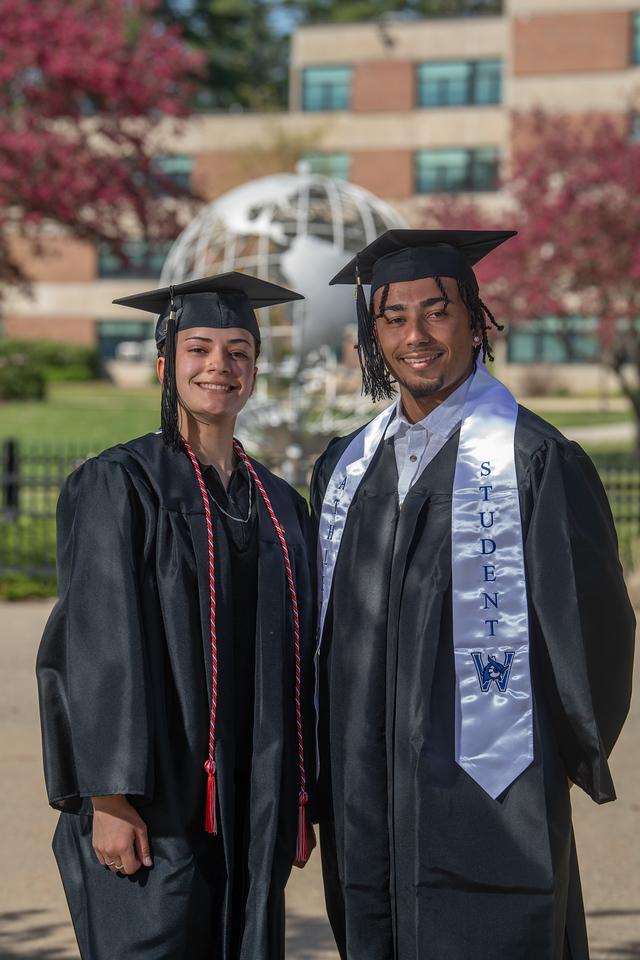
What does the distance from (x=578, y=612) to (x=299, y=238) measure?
1004 centimetres

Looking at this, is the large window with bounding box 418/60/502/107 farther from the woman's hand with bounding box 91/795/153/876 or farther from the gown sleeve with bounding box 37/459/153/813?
the woman's hand with bounding box 91/795/153/876

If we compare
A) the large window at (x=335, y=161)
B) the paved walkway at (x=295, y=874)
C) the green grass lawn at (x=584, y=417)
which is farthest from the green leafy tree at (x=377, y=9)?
the paved walkway at (x=295, y=874)

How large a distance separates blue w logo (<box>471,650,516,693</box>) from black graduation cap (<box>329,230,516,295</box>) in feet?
2.90

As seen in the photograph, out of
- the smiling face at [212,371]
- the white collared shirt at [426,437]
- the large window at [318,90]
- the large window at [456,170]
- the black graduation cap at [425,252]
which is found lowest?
the white collared shirt at [426,437]

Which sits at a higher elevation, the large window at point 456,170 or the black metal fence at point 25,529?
the large window at point 456,170

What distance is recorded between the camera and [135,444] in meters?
2.94

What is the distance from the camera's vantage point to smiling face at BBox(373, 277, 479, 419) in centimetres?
290

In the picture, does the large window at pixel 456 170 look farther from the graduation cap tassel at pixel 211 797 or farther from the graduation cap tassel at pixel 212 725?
the graduation cap tassel at pixel 211 797

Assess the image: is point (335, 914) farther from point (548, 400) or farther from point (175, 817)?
point (548, 400)

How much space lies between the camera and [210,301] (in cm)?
304

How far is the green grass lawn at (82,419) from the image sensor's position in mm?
21000

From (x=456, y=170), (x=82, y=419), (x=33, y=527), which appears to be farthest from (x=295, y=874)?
(x=456, y=170)

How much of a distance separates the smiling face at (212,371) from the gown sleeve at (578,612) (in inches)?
29.4

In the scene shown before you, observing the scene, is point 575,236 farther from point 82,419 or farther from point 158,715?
point 158,715
